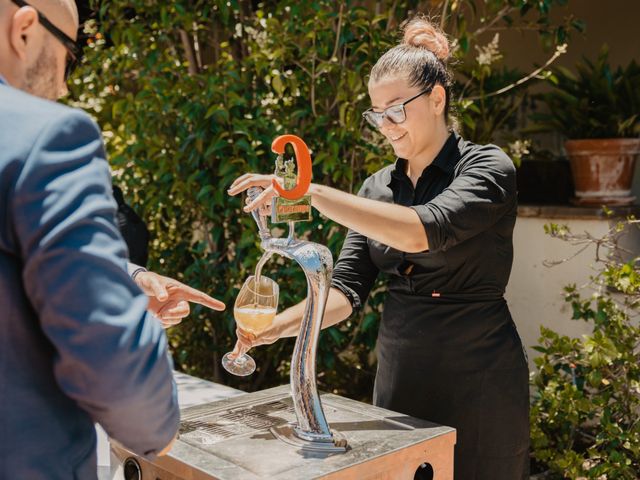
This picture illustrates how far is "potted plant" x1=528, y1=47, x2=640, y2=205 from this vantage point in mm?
4324

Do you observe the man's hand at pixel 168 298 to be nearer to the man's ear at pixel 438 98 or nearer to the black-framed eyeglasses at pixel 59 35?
the black-framed eyeglasses at pixel 59 35

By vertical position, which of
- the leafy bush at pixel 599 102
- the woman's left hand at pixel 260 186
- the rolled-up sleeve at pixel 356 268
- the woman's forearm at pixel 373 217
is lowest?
the rolled-up sleeve at pixel 356 268

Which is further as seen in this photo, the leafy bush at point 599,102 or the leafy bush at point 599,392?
the leafy bush at point 599,102

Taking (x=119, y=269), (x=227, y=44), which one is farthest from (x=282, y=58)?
(x=119, y=269)

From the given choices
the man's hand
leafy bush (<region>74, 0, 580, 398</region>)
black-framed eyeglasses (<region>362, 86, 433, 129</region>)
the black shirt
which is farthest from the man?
leafy bush (<region>74, 0, 580, 398</region>)

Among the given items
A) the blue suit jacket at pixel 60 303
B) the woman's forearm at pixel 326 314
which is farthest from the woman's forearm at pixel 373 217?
the blue suit jacket at pixel 60 303

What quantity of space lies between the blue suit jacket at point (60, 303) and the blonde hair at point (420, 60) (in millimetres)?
1301

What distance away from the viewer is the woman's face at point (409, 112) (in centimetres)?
221

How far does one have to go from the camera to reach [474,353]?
220 centimetres

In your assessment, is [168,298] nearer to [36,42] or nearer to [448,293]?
[36,42]

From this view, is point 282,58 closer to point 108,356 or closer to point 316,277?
point 316,277

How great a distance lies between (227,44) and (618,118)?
2.19 m

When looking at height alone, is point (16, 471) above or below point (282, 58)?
below

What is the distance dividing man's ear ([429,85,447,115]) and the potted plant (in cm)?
228
